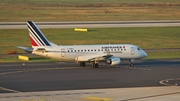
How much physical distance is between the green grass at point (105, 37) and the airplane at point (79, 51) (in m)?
20.6

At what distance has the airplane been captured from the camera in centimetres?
7012

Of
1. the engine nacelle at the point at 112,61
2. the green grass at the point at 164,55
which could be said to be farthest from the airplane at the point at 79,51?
the green grass at the point at 164,55

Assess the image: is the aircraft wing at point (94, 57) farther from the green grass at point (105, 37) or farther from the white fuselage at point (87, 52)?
the green grass at point (105, 37)

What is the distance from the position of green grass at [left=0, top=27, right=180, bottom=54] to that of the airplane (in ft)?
67.6

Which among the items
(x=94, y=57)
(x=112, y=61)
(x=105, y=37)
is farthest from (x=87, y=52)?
(x=105, y=37)

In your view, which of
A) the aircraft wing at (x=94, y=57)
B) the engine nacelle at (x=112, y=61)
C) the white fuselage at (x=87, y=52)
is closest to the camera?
the engine nacelle at (x=112, y=61)

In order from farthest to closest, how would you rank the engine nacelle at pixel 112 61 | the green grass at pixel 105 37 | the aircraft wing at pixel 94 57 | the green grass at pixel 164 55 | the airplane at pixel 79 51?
the green grass at pixel 105 37 → the green grass at pixel 164 55 → the airplane at pixel 79 51 → the aircraft wing at pixel 94 57 → the engine nacelle at pixel 112 61

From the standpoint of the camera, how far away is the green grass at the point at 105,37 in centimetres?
10025

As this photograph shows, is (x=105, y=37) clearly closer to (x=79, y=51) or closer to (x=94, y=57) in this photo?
(x=79, y=51)

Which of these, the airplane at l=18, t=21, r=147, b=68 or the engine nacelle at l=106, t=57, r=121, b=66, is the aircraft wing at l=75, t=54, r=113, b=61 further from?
the engine nacelle at l=106, t=57, r=121, b=66

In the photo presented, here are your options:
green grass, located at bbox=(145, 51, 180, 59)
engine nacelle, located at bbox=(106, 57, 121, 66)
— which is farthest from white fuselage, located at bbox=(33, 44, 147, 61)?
green grass, located at bbox=(145, 51, 180, 59)

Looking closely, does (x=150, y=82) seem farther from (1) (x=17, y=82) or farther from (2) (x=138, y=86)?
(1) (x=17, y=82)

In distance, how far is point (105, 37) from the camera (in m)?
109

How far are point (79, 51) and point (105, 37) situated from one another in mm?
38630
